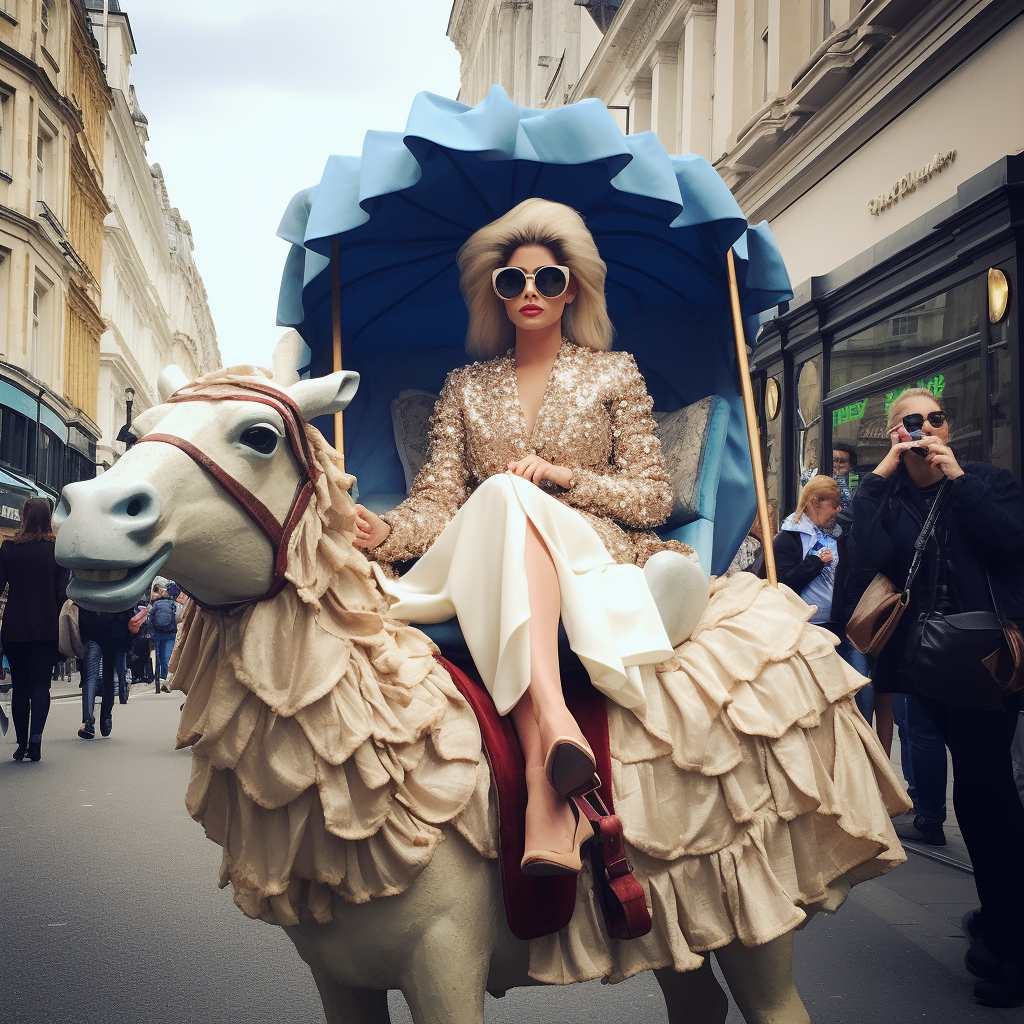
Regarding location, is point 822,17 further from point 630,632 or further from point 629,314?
point 630,632

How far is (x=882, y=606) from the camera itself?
3943 millimetres

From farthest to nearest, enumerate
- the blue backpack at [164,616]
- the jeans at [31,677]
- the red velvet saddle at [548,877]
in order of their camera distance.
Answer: the blue backpack at [164,616] < the jeans at [31,677] < the red velvet saddle at [548,877]

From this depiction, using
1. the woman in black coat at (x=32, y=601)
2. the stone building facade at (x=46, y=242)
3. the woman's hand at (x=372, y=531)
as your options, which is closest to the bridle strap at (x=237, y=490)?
the woman's hand at (x=372, y=531)

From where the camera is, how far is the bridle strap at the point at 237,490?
5.87ft

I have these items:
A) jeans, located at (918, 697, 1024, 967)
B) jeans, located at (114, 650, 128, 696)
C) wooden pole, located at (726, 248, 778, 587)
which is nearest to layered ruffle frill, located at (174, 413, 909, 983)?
wooden pole, located at (726, 248, 778, 587)

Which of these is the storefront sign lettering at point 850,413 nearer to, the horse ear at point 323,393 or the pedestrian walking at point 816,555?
the pedestrian walking at point 816,555

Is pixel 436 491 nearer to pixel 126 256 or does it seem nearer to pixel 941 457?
pixel 941 457

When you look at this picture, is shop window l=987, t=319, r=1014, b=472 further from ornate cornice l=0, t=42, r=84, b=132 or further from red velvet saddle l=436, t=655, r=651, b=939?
ornate cornice l=0, t=42, r=84, b=132

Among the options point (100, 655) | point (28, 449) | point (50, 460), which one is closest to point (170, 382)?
point (100, 655)

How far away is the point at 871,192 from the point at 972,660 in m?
8.25

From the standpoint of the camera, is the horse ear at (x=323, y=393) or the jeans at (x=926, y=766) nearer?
the horse ear at (x=323, y=393)

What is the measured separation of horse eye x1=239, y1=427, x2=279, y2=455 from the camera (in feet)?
6.14

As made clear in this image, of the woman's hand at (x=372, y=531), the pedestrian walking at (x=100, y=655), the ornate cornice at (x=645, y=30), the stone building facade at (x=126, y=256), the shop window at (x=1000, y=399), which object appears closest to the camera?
the woman's hand at (x=372, y=531)

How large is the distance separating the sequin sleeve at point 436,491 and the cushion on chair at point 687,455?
2.09 feet
